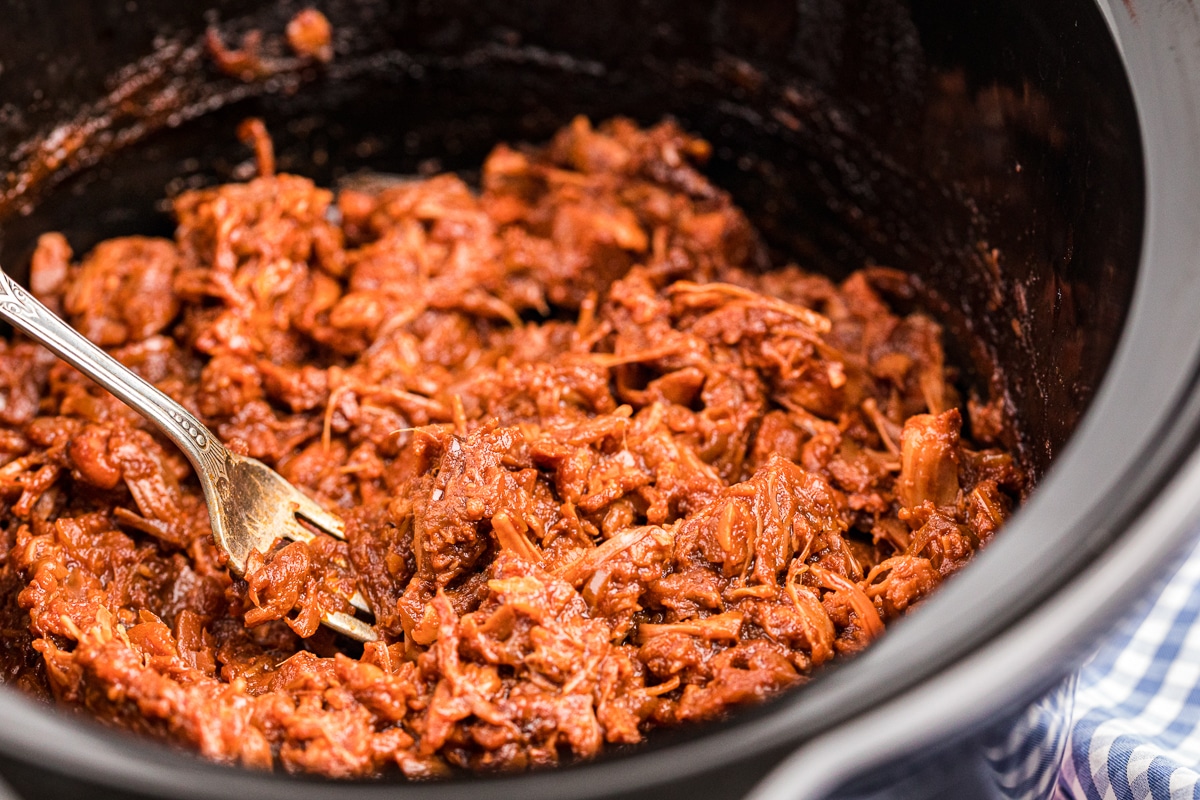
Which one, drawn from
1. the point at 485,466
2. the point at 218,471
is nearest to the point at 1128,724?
the point at 485,466

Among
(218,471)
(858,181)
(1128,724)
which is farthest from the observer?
(858,181)

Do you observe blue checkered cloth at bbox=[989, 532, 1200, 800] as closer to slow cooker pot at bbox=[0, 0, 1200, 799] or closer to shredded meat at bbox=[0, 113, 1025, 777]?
slow cooker pot at bbox=[0, 0, 1200, 799]

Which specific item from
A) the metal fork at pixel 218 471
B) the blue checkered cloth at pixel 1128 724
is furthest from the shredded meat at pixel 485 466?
the blue checkered cloth at pixel 1128 724

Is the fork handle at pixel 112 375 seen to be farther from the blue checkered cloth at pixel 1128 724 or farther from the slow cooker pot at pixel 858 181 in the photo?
the blue checkered cloth at pixel 1128 724

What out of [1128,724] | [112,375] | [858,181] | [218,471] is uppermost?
[858,181]

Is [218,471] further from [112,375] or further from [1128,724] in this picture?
[1128,724]

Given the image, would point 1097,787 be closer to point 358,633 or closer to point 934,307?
point 934,307
